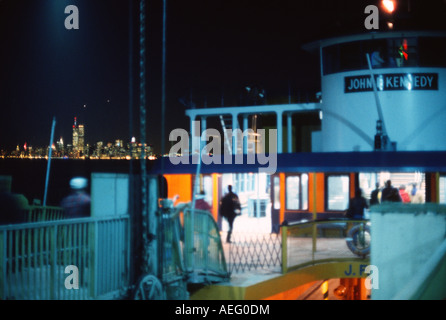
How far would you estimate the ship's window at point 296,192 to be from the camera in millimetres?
19656

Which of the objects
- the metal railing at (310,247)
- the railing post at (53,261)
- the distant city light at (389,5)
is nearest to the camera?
the railing post at (53,261)

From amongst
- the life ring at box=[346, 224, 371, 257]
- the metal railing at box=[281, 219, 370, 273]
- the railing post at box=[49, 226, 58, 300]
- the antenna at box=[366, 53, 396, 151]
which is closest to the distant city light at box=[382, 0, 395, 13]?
the antenna at box=[366, 53, 396, 151]

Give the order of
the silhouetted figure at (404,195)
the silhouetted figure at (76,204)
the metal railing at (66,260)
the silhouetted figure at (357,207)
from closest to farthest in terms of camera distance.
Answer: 1. the metal railing at (66,260)
2. the silhouetted figure at (76,204)
3. the silhouetted figure at (357,207)
4. the silhouetted figure at (404,195)

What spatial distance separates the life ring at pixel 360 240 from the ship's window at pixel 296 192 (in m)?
5.51

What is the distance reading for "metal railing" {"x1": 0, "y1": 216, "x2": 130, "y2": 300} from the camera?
7.20 m

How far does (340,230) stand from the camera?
17.5 m

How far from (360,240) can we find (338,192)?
5429mm

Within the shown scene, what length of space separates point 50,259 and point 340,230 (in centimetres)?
1161

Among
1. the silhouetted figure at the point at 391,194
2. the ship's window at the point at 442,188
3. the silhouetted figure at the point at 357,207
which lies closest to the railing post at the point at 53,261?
Result: the silhouetted figure at the point at 391,194

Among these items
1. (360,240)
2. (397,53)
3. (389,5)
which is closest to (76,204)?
(360,240)

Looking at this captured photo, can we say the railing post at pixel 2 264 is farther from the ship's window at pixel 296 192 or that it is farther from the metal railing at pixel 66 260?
the ship's window at pixel 296 192
